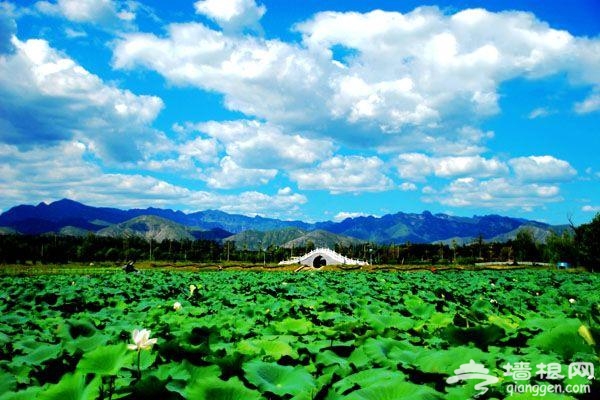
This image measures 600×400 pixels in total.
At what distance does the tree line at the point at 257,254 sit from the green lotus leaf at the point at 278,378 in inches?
2327

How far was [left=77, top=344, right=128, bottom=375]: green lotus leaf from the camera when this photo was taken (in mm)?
2758

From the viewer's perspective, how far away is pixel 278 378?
298 centimetres

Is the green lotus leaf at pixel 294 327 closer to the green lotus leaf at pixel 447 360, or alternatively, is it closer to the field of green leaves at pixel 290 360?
the field of green leaves at pixel 290 360

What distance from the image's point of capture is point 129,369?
3.32 m

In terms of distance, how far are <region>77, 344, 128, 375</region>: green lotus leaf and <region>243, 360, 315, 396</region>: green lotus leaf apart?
0.80 m

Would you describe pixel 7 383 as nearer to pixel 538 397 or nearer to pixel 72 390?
pixel 72 390

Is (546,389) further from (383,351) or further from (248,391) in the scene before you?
(248,391)

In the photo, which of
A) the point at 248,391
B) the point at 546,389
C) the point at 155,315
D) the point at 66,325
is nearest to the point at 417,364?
the point at 546,389

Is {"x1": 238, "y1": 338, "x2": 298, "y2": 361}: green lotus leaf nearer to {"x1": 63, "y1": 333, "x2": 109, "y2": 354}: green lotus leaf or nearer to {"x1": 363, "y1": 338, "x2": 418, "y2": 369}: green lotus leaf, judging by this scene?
{"x1": 363, "y1": 338, "x2": 418, "y2": 369}: green lotus leaf

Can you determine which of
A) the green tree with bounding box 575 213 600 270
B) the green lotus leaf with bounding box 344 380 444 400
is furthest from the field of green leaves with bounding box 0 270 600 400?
the green tree with bounding box 575 213 600 270

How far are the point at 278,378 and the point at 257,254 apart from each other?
146m

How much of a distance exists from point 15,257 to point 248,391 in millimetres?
120133

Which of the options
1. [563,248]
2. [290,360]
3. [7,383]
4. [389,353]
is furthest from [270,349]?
[563,248]

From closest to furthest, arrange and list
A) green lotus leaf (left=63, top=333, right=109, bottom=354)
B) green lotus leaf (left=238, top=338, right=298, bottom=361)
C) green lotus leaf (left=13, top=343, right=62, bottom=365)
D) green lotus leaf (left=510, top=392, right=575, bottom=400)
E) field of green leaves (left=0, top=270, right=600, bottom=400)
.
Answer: green lotus leaf (left=510, top=392, right=575, bottom=400)
field of green leaves (left=0, top=270, right=600, bottom=400)
green lotus leaf (left=13, top=343, right=62, bottom=365)
green lotus leaf (left=63, top=333, right=109, bottom=354)
green lotus leaf (left=238, top=338, right=298, bottom=361)
